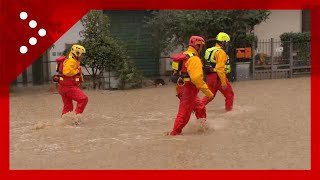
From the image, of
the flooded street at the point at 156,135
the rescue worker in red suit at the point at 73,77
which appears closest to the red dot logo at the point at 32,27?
the flooded street at the point at 156,135

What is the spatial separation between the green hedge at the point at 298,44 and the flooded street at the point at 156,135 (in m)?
4.59

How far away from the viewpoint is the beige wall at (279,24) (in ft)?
70.2

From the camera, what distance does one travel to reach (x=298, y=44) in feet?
65.0

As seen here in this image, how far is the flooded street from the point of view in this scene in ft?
25.6

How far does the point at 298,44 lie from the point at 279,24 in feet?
6.86

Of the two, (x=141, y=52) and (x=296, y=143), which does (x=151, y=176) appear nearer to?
(x=296, y=143)

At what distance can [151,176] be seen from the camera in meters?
6.98

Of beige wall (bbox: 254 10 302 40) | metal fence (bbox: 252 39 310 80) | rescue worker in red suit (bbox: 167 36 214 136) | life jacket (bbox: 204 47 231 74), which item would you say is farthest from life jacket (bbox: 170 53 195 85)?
beige wall (bbox: 254 10 302 40)

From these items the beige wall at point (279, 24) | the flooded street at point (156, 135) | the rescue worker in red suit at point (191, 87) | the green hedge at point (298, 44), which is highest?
the beige wall at point (279, 24)

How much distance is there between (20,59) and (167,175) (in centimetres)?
1170

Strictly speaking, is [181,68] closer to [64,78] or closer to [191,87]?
[191,87]

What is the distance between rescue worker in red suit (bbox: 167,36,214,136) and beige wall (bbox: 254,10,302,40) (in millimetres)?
12285

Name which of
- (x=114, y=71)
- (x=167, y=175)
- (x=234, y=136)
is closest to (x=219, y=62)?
(x=234, y=136)

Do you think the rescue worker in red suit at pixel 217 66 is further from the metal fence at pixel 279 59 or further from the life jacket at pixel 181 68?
the metal fence at pixel 279 59
